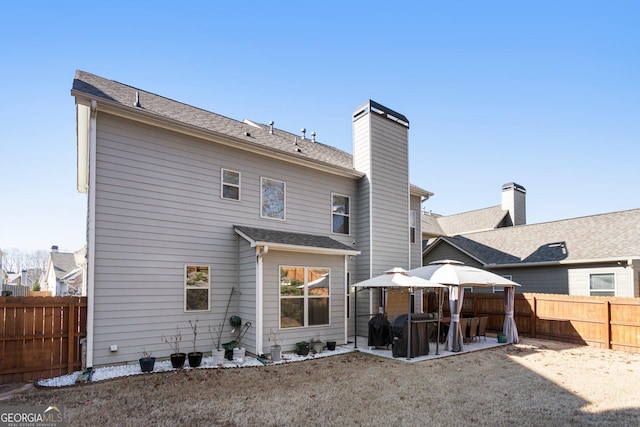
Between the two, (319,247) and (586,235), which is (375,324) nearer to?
(319,247)

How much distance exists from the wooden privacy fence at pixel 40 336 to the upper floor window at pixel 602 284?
1625 cm

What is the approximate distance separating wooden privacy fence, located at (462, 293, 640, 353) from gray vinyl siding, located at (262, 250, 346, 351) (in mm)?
6323

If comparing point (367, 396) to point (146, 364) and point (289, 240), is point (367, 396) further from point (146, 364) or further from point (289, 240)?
point (289, 240)

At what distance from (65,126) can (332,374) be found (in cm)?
935

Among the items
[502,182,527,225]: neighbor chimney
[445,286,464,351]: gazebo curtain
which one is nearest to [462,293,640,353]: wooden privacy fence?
[445,286,464,351]: gazebo curtain

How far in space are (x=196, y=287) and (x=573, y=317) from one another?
11.3m

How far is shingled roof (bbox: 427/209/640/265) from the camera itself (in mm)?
13477

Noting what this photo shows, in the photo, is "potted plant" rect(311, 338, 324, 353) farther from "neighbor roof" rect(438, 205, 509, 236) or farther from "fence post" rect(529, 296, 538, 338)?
"neighbor roof" rect(438, 205, 509, 236)

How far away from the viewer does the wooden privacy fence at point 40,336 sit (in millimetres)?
6578

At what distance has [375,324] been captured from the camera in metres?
9.80

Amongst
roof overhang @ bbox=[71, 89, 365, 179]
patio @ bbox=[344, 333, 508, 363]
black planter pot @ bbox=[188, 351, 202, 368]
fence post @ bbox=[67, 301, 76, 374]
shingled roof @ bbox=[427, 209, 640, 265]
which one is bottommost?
patio @ bbox=[344, 333, 508, 363]

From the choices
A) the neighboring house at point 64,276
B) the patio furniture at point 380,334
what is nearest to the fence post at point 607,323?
the patio furniture at point 380,334

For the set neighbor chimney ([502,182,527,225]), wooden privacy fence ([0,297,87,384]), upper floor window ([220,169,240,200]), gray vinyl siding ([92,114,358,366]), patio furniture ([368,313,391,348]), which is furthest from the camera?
neighbor chimney ([502,182,527,225])

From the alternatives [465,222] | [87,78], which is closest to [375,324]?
[87,78]
